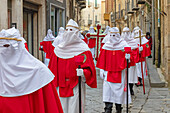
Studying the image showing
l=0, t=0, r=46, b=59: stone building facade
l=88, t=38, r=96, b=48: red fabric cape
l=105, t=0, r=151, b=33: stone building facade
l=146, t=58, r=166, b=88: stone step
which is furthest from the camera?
l=105, t=0, r=151, b=33: stone building facade

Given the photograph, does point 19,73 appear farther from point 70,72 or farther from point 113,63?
point 113,63

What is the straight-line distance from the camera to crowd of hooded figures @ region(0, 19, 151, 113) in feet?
11.1

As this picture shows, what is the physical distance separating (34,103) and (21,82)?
252 mm

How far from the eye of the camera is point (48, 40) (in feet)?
49.5

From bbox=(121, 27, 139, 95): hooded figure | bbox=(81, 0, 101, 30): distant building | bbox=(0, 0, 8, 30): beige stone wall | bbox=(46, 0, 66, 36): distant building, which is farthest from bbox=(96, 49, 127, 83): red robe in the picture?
bbox=(81, 0, 101, 30): distant building

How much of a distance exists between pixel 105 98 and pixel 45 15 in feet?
42.7

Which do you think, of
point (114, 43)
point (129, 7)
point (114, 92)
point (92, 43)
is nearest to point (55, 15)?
point (92, 43)

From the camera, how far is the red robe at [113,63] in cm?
760

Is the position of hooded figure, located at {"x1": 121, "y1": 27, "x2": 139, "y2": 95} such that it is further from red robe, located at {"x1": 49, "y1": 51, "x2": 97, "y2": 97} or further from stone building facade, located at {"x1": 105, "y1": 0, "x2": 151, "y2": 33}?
stone building facade, located at {"x1": 105, "y1": 0, "x2": 151, "y2": 33}

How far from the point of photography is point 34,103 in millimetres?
3463

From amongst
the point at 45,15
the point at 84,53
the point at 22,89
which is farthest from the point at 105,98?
the point at 45,15

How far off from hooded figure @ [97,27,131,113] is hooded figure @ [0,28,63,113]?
4.19m

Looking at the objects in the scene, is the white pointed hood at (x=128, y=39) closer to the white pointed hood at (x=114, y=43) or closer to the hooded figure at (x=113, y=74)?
the white pointed hood at (x=114, y=43)

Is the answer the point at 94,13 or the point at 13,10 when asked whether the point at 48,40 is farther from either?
the point at 94,13
